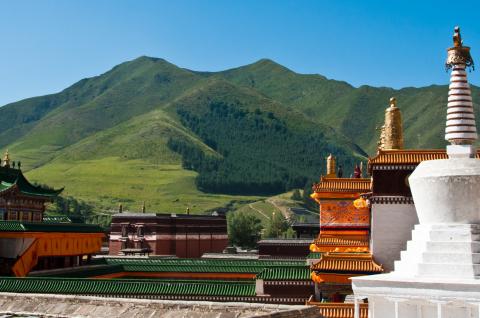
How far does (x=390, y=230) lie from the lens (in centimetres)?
2808

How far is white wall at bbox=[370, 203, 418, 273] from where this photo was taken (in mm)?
27906

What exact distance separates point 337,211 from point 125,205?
11975cm

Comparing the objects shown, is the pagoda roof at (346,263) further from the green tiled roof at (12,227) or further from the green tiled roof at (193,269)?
the green tiled roof at (12,227)

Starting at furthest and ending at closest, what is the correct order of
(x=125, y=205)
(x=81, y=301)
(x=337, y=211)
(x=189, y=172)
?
(x=189, y=172) < (x=125, y=205) < (x=337, y=211) < (x=81, y=301)

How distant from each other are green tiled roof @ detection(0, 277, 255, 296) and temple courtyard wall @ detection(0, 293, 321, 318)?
4.44 metres

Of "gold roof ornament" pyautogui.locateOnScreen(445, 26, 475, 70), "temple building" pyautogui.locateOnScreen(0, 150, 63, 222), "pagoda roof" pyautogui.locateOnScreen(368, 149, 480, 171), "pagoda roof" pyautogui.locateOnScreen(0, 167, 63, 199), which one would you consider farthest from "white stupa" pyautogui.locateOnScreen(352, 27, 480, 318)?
"pagoda roof" pyautogui.locateOnScreen(0, 167, 63, 199)

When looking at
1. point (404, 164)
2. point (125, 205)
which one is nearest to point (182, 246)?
point (404, 164)

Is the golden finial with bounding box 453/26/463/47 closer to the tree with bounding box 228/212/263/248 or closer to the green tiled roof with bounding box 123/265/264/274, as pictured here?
the green tiled roof with bounding box 123/265/264/274

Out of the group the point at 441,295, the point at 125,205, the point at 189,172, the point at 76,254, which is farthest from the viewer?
the point at 189,172

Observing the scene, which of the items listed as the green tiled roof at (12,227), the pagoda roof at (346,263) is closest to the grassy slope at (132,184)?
the green tiled roof at (12,227)

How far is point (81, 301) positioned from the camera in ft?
80.6

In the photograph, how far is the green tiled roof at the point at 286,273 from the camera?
3256 centimetres

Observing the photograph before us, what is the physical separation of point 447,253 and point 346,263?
11.3m

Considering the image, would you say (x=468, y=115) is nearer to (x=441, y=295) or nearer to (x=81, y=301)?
(x=441, y=295)
